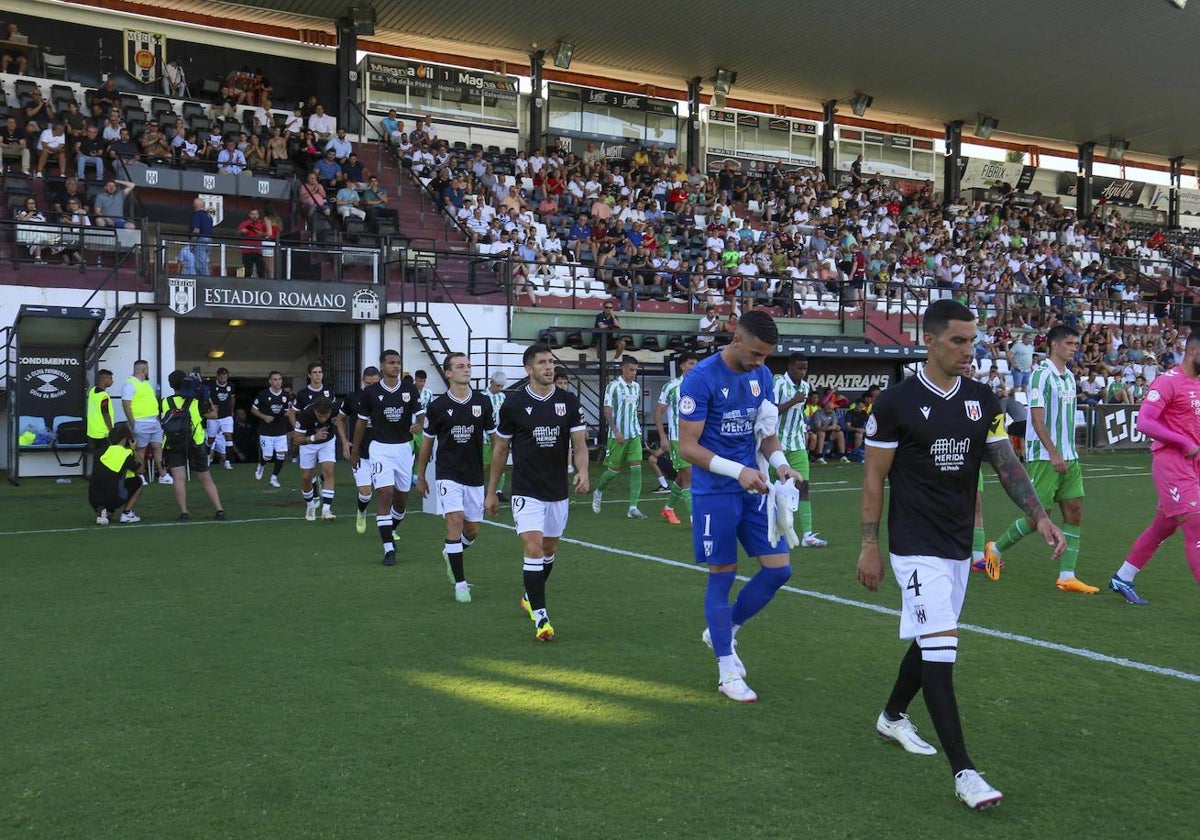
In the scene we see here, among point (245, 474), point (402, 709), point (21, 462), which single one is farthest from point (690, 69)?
point (402, 709)

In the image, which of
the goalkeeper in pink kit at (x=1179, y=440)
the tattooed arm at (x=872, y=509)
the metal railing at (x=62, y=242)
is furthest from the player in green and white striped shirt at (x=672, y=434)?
the metal railing at (x=62, y=242)

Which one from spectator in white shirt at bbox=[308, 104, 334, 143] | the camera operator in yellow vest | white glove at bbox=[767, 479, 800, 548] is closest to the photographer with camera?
the camera operator in yellow vest

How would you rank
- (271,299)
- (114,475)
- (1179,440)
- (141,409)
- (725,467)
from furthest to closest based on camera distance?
1. (271,299)
2. (141,409)
3. (114,475)
4. (1179,440)
5. (725,467)

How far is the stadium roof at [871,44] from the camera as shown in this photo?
1179 inches

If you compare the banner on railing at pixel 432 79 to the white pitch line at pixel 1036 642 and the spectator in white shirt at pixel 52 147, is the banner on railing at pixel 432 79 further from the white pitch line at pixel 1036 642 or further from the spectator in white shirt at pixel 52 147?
the white pitch line at pixel 1036 642

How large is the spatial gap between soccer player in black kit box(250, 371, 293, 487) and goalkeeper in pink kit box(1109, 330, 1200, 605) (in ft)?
44.9

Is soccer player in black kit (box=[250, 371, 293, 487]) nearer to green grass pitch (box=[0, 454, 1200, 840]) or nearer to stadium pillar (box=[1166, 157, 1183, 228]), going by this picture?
green grass pitch (box=[0, 454, 1200, 840])

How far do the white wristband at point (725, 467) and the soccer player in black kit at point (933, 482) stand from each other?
3.45 feet

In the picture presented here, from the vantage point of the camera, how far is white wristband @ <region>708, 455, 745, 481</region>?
19.2ft

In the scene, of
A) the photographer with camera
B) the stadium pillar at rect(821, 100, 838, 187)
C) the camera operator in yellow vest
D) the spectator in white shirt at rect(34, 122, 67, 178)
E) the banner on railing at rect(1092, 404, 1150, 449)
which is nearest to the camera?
the camera operator in yellow vest

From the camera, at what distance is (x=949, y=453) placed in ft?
15.8

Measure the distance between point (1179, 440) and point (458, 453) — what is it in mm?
5522

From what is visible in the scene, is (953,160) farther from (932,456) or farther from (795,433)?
(932,456)

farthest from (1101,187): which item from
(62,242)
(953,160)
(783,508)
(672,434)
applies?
(783,508)
